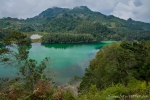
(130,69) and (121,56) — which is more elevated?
(121,56)

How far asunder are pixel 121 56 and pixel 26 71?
1319 centimetres

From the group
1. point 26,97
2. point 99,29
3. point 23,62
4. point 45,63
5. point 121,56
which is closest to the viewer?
point 26,97

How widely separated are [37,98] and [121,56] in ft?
61.3

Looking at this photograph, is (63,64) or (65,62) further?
(65,62)

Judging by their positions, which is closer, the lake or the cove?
the lake

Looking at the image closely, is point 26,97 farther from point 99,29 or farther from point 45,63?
point 99,29

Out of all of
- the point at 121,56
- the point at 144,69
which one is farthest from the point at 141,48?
the point at 144,69

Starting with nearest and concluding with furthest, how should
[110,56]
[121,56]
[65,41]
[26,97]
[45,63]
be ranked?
1. [26,97]
2. [45,63]
3. [121,56]
4. [110,56]
5. [65,41]

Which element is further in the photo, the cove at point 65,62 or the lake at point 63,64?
the cove at point 65,62

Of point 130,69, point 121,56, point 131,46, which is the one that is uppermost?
point 131,46

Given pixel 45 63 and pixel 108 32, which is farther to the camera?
pixel 108 32

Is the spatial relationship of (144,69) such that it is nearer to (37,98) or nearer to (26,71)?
(26,71)

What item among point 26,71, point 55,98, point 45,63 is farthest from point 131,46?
point 55,98

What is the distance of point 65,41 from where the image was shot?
101m
